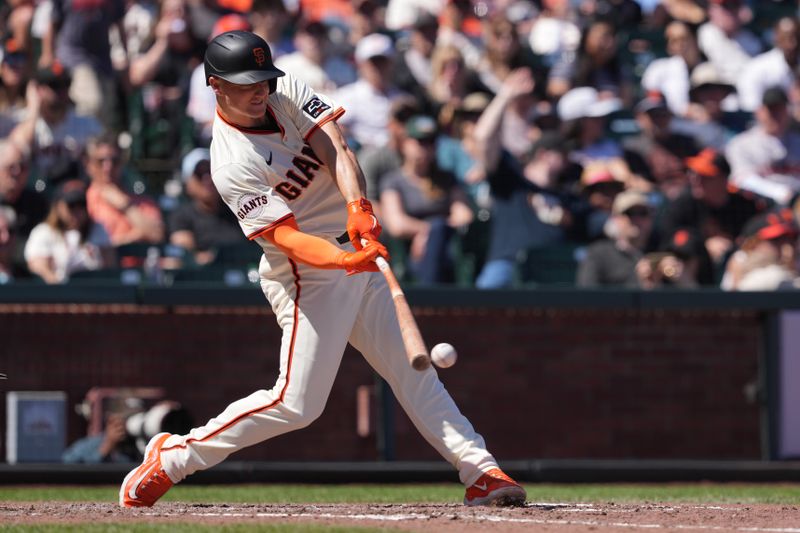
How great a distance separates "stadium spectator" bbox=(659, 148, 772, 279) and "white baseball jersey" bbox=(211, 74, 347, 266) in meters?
5.67

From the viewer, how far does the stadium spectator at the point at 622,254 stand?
Result: 10.0m

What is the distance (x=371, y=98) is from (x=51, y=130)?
8.54 ft

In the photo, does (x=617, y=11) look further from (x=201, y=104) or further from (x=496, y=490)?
(x=496, y=490)

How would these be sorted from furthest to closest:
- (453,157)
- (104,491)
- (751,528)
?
(453,157), (104,491), (751,528)

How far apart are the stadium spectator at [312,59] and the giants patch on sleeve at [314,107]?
6078 millimetres

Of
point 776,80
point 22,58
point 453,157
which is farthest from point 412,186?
point 776,80

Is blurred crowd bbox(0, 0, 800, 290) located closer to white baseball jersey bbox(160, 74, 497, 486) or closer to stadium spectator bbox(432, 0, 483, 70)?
stadium spectator bbox(432, 0, 483, 70)

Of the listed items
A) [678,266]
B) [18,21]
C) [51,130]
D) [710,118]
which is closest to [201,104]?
[51,130]

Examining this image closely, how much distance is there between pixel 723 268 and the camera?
10.6 metres

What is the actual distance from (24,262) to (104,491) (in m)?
2.23

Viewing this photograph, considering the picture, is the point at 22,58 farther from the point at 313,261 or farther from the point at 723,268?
the point at 313,261

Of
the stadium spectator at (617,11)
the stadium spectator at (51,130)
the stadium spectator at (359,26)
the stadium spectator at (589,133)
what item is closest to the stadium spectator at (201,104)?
the stadium spectator at (51,130)

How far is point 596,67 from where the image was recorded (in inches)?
507

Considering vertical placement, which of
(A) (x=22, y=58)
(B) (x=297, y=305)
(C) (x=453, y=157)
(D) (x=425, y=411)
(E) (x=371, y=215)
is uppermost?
(A) (x=22, y=58)
